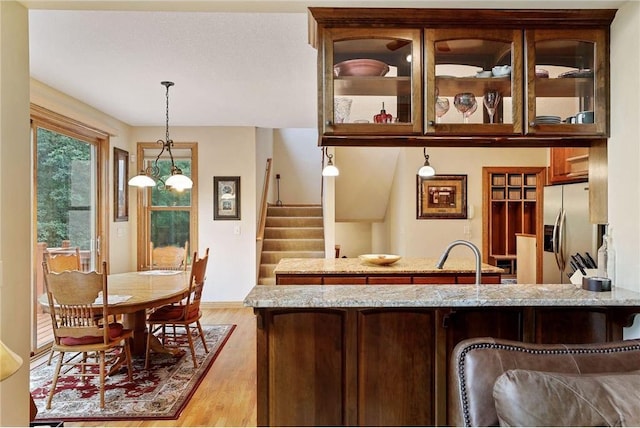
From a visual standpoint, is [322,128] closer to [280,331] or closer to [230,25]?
[280,331]

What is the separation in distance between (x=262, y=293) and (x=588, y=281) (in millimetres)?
1575

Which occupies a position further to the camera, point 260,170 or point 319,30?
point 260,170

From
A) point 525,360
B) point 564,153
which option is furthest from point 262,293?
point 564,153

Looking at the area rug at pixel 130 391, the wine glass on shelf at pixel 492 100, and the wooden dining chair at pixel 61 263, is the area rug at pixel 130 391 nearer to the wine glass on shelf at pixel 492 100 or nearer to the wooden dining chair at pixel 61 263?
the wooden dining chair at pixel 61 263

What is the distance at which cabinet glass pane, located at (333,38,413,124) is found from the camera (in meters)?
2.01

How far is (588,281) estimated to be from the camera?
1968 millimetres

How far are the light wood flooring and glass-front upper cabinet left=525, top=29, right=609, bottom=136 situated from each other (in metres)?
2.46

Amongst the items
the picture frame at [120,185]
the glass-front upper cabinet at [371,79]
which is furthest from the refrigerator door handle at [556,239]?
the picture frame at [120,185]

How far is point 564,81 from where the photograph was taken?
6.70 feet

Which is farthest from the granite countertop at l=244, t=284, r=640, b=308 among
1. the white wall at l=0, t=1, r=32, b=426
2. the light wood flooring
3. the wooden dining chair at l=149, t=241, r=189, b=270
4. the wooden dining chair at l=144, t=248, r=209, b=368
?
the wooden dining chair at l=149, t=241, r=189, b=270

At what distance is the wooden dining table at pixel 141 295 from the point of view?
2.97 metres

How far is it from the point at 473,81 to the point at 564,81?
456mm

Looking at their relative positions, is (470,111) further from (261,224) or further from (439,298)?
(261,224)

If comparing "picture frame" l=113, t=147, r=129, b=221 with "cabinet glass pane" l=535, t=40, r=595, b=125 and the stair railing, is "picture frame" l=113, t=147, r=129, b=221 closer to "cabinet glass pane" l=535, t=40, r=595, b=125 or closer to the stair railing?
the stair railing
